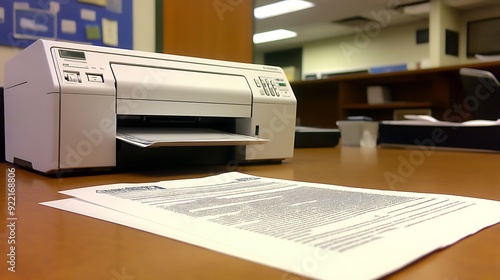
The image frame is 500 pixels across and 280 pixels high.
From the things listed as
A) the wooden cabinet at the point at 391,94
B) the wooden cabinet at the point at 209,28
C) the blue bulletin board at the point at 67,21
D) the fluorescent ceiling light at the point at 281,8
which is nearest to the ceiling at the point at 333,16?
the fluorescent ceiling light at the point at 281,8

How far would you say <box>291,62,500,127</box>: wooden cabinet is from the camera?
9.52 ft

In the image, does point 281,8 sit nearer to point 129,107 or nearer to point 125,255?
point 129,107

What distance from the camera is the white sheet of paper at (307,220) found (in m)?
0.25

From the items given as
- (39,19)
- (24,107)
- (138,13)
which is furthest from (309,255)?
(138,13)

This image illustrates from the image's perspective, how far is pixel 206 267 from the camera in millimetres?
248

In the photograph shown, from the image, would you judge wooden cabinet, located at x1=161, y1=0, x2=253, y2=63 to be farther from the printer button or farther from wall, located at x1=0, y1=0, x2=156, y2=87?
the printer button

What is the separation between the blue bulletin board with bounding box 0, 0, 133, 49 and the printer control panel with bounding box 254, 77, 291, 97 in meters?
0.61

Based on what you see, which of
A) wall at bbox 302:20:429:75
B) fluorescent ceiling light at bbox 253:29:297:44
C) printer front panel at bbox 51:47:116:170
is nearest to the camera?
printer front panel at bbox 51:47:116:170

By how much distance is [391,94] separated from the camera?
11.4 ft

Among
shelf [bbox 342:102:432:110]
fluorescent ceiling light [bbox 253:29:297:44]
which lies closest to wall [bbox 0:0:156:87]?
shelf [bbox 342:102:432:110]

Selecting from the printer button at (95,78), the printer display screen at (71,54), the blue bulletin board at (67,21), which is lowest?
the printer button at (95,78)

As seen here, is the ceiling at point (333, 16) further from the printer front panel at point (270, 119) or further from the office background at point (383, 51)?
the printer front panel at point (270, 119)

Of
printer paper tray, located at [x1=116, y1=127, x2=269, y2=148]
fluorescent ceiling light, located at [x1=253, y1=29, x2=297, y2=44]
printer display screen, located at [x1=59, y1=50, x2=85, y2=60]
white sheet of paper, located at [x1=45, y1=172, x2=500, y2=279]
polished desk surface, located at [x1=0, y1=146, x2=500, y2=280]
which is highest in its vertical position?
fluorescent ceiling light, located at [x1=253, y1=29, x2=297, y2=44]

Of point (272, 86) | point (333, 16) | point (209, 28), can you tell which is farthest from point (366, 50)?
point (272, 86)
